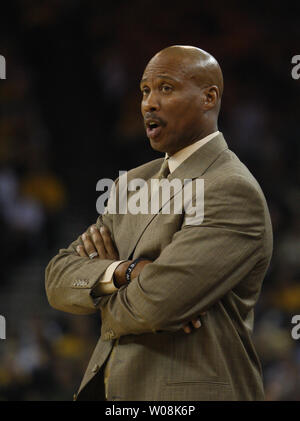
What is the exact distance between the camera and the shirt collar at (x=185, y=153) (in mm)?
2486

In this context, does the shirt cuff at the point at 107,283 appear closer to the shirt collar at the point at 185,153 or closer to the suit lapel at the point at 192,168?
the suit lapel at the point at 192,168

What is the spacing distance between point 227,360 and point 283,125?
14.7ft

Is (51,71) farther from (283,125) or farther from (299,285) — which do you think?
(299,285)

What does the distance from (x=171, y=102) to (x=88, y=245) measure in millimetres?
572

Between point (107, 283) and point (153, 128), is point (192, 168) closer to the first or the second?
point (153, 128)

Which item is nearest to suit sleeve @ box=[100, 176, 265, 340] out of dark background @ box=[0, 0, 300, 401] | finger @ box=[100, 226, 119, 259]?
finger @ box=[100, 226, 119, 259]

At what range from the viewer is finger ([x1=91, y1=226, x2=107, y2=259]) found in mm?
2557

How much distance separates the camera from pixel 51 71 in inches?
285

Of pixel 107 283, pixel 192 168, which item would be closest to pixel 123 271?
pixel 107 283

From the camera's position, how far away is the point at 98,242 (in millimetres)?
2586

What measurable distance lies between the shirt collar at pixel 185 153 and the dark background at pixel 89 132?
112 inches

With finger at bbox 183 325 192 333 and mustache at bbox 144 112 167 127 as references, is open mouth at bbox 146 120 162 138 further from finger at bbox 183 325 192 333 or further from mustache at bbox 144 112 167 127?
finger at bbox 183 325 192 333

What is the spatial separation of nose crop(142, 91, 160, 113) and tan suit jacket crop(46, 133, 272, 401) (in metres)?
Result: 0.22
